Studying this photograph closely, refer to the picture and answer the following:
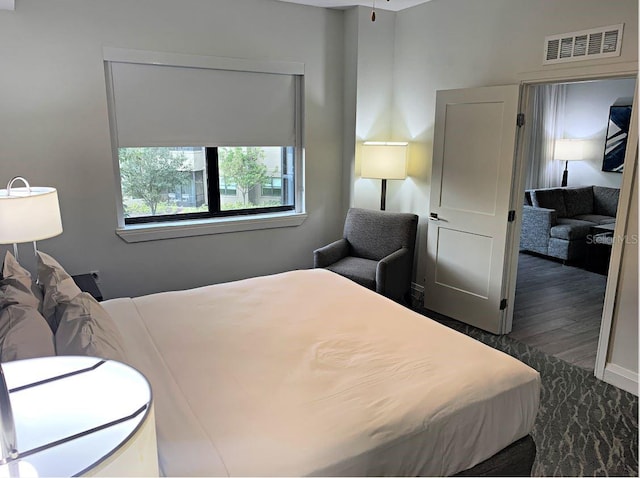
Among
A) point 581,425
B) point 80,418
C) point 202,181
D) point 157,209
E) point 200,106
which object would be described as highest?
point 200,106

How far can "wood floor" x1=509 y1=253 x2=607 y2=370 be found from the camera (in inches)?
141

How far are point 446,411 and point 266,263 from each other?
2.94 m

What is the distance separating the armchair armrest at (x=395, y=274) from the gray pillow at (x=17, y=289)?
2380 mm

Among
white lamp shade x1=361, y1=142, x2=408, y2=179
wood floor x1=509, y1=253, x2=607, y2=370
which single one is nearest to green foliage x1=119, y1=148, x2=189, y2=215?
white lamp shade x1=361, y1=142, x2=408, y2=179

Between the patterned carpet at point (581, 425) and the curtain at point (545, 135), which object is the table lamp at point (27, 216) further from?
the curtain at point (545, 135)

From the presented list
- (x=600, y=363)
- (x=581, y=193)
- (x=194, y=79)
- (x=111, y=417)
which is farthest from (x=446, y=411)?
(x=581, y=193)

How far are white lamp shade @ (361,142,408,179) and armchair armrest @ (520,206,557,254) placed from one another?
2.35m

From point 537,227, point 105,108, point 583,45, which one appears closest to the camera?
point 583,45

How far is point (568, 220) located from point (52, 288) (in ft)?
19.6

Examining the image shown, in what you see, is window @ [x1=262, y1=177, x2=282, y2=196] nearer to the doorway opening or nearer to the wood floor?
the doorway opening

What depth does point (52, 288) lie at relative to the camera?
81.0 inches

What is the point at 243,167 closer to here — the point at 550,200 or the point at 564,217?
the point at 550,200

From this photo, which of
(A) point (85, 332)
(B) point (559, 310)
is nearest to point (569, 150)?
(B) point (559, 310)

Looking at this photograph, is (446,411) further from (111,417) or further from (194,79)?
(194,79)
